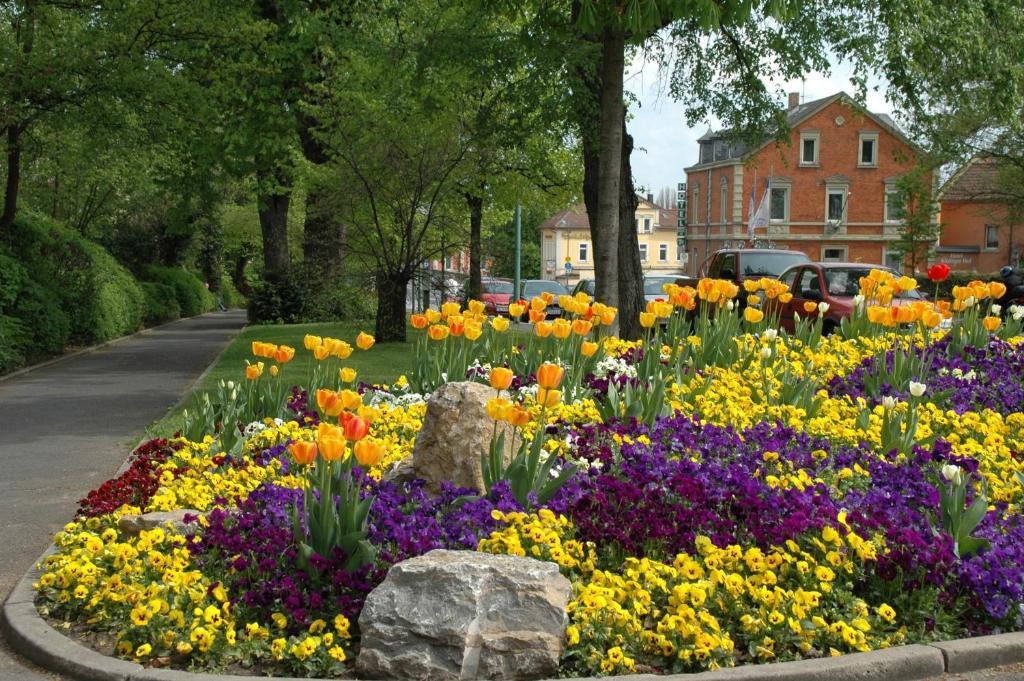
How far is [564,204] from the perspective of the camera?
30859 millimetres

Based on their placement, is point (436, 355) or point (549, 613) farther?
point (436, 355)

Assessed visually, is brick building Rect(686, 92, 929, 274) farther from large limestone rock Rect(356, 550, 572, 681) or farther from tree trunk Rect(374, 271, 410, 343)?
large limestone rock Rect(356, 550, 572, 681)

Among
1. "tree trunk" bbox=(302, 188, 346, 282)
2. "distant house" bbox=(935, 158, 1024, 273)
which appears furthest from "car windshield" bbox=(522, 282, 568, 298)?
"distant house" bbox=(935, 158, 1024, 273)

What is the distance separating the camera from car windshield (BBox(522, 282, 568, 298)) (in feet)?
128

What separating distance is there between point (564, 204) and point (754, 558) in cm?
2627

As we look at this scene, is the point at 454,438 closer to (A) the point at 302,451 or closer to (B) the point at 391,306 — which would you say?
(A) the point at 302,451

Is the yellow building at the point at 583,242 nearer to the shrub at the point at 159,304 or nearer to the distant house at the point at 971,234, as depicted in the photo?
the distant house at the point at 971,234

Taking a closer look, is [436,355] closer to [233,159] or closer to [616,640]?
[616,640]

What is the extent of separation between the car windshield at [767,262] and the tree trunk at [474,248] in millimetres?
5354

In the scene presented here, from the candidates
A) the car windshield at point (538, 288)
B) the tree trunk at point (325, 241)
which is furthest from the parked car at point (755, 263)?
the car windshield at point (538, 288)

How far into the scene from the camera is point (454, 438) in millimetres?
Answer: 6117

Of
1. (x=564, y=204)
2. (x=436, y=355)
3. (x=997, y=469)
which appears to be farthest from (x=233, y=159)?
(x=997, y=469)

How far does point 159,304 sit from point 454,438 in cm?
3143

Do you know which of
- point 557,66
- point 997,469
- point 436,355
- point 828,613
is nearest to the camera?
point 828,613
